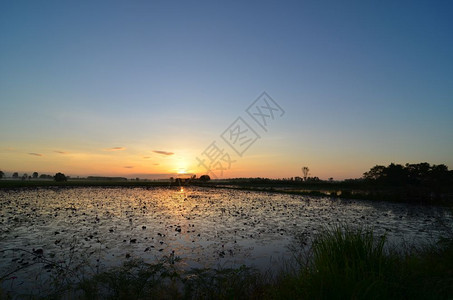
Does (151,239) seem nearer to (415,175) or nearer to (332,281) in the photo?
(332,281)

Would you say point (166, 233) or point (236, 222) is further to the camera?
point (236, 222)

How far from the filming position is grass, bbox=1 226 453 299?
500 cm

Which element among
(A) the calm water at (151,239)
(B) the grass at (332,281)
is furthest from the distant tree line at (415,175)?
(B) the grass at (332,281)

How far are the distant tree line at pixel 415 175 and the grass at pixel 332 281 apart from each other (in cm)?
7128

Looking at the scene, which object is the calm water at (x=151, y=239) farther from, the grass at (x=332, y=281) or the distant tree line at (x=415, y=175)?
the distant tree line at (x=415, y=175)

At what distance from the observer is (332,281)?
16.8 feet

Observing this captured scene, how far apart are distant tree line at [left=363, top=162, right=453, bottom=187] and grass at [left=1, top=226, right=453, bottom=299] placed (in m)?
71.3

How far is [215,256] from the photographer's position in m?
11.3

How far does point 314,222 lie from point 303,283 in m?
16.0

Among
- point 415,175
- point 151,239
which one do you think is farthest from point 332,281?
point 415,175

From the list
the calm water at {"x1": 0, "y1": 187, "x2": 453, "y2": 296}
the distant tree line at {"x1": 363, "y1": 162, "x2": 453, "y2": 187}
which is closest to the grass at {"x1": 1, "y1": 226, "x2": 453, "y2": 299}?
the calm water at {"x1": 0, "y1": 187, "x2": 453, "y2": 296}

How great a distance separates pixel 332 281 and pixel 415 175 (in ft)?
309

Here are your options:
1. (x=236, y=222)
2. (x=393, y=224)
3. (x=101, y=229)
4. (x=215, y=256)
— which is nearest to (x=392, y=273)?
(x=215, y=256)

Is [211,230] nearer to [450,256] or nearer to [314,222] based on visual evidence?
[314,222]
